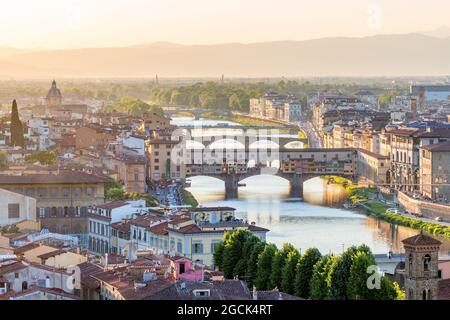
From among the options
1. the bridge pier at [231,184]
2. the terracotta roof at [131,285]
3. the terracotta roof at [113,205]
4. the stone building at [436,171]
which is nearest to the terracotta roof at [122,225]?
the terracotta roof at [113,205]

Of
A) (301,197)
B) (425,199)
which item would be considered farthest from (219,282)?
(301,197)

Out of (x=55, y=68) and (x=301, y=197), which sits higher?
(x=55, y=68)

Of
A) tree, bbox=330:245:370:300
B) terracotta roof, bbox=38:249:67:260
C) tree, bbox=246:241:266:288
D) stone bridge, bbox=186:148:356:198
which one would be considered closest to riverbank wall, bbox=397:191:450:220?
stone bridge, bbox=186:148:356:198

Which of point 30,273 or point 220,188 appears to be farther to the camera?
point 220,188

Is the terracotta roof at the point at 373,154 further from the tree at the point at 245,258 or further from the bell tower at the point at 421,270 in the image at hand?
the bell tower at the point at 421,270

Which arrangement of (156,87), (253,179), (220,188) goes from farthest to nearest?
(156,87)
(253,179)
(220,188)

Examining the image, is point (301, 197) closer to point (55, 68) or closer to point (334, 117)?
point (55, 68)

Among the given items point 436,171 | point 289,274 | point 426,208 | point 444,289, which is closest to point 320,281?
point 289,274
